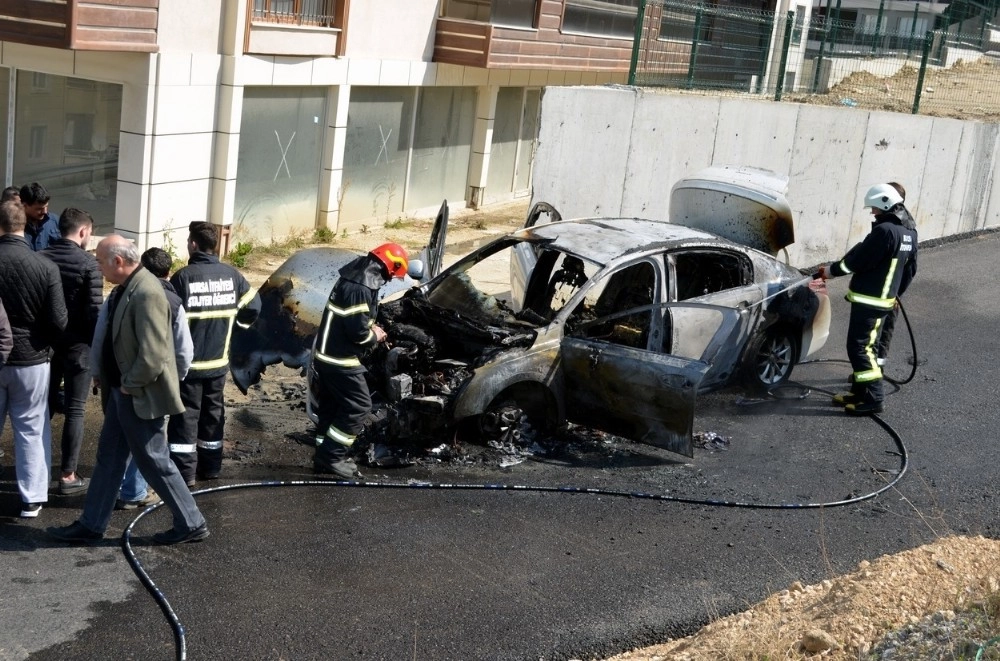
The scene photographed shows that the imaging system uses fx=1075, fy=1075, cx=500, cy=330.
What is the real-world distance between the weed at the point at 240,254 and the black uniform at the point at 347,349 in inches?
282

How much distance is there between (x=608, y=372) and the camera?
734cm

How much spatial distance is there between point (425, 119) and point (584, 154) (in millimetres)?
6655

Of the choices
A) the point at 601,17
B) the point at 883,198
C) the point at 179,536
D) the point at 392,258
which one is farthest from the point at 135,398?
the point at 601,17

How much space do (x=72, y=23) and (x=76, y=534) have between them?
706 cm

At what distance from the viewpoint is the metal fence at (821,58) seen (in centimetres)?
1348

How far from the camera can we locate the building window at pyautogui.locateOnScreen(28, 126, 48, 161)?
43.0ft

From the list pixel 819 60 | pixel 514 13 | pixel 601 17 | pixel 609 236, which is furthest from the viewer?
pixel 601 17

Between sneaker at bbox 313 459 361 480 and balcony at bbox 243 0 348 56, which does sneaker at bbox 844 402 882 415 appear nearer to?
sneaker at bbox 313 459 361 480

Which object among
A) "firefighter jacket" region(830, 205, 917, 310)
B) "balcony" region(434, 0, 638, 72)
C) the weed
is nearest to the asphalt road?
"firefighter jacket" region(830, 205, 917, 310)

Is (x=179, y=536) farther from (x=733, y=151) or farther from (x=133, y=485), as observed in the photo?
(x=733, y=151)

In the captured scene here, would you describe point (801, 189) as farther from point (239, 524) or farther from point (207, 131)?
point (239, 524)

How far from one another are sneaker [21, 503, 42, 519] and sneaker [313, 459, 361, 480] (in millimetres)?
1661

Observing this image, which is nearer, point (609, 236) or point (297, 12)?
point (609, 236)

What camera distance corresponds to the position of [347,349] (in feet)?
21.9
